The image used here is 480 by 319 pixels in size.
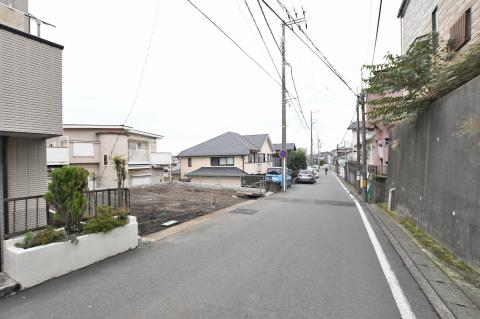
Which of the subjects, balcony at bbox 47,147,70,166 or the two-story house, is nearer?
the two-story house

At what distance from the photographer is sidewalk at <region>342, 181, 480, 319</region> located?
2926mm

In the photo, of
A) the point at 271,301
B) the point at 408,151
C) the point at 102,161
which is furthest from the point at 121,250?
the point at 102,161

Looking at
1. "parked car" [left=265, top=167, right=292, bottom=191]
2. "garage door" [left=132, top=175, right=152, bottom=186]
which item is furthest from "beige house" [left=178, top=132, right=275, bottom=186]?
"garage door" [left=132, top=175, right=152, bottom=186]

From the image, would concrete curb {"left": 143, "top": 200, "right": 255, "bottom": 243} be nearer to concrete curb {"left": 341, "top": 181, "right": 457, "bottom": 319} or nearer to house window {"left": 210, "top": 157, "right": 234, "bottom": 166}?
concrete curb {"left": 341, "top": 181, "right": 457, "bottom": 319}

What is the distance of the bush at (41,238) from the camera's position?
3730 mm

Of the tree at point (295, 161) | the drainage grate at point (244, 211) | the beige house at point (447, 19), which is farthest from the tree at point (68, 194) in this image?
the tree at point (295, 161)

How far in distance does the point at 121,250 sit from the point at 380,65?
7952 mm

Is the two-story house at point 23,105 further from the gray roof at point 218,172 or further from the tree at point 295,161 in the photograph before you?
the tree at point 295,161

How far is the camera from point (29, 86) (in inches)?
178

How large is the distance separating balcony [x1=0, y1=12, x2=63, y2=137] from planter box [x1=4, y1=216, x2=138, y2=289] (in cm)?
199

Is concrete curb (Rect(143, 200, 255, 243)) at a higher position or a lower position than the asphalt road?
lower

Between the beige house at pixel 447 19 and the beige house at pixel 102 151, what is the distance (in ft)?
63.0

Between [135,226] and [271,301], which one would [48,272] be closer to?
[135,226]

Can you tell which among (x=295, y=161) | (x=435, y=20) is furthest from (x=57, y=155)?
(x=295, y=161)
